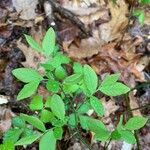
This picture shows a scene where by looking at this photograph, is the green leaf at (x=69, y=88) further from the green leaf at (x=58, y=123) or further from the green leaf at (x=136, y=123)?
the green leaf at (x=136, y=123)

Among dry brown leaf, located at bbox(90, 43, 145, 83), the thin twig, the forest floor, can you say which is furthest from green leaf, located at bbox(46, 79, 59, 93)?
the thin twig

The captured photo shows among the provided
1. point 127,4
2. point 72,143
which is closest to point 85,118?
point 72,143

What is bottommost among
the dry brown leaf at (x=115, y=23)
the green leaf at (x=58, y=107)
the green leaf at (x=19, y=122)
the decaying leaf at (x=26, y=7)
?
the dry brown leaf at (x=115, y=23)

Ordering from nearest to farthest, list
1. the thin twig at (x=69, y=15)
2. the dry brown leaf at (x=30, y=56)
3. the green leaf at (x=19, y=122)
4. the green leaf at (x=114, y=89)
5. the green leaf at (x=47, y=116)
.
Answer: the green leaf at (x=114, y=89), the green leaf at (x=47, y=116), the green leaf at (x=19, y=122), the dry brown leaf at (x=30, y=56), the thin twig at (x=69, y=15)

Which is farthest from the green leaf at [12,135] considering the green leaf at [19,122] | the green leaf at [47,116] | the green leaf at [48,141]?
the green leaf at [48,141]

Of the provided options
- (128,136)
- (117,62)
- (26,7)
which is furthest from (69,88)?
(26,7)

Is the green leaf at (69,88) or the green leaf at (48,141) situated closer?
the green leaf at (48,141)
